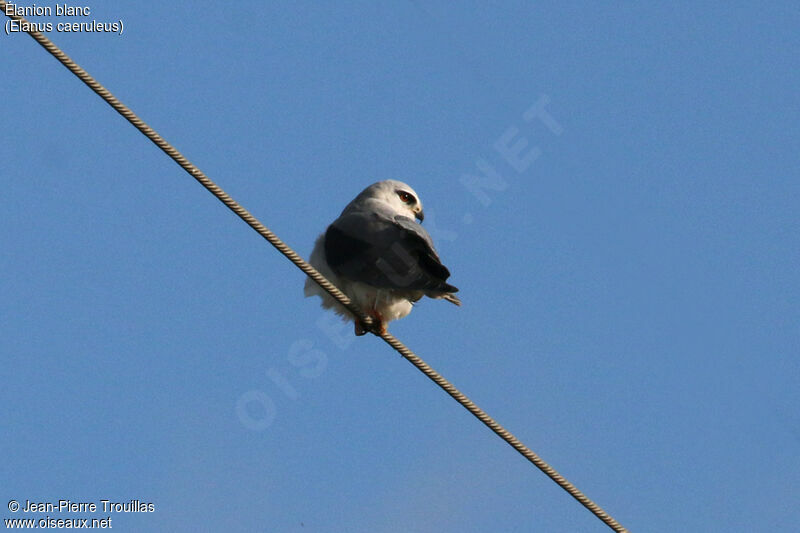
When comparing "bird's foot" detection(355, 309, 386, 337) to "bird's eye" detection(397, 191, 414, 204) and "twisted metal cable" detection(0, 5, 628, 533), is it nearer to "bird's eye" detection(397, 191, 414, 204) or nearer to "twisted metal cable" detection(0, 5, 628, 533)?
"twisted metal cable" detection(0, 5, 628, 533)

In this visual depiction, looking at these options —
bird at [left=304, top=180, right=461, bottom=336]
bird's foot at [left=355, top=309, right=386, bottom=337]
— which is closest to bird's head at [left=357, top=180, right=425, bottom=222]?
bird at [left=304, top=180, right=461, bottom=336]

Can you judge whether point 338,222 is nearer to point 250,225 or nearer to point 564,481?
point 250,225

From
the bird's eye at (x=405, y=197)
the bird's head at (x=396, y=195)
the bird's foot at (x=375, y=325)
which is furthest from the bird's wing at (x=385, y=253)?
the bird's eye at (x=405, y=197)

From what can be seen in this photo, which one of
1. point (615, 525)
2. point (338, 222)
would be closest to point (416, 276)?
point (338, 222)

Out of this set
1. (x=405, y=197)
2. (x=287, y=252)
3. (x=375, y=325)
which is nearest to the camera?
(x=287, y=252)

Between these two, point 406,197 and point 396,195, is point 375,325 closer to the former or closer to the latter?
point 396,195

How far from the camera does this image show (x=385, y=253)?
6625mm

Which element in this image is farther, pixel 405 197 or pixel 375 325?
pixel 405 197

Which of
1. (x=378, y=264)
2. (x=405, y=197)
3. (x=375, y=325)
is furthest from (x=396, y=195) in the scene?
(x=378, y=264)

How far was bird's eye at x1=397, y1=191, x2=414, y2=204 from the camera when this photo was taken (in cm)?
832

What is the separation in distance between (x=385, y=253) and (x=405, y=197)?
1808 mm

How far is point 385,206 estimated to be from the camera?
7.67 meters

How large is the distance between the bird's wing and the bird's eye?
1022mm

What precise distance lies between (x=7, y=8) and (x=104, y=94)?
0.55 metres
